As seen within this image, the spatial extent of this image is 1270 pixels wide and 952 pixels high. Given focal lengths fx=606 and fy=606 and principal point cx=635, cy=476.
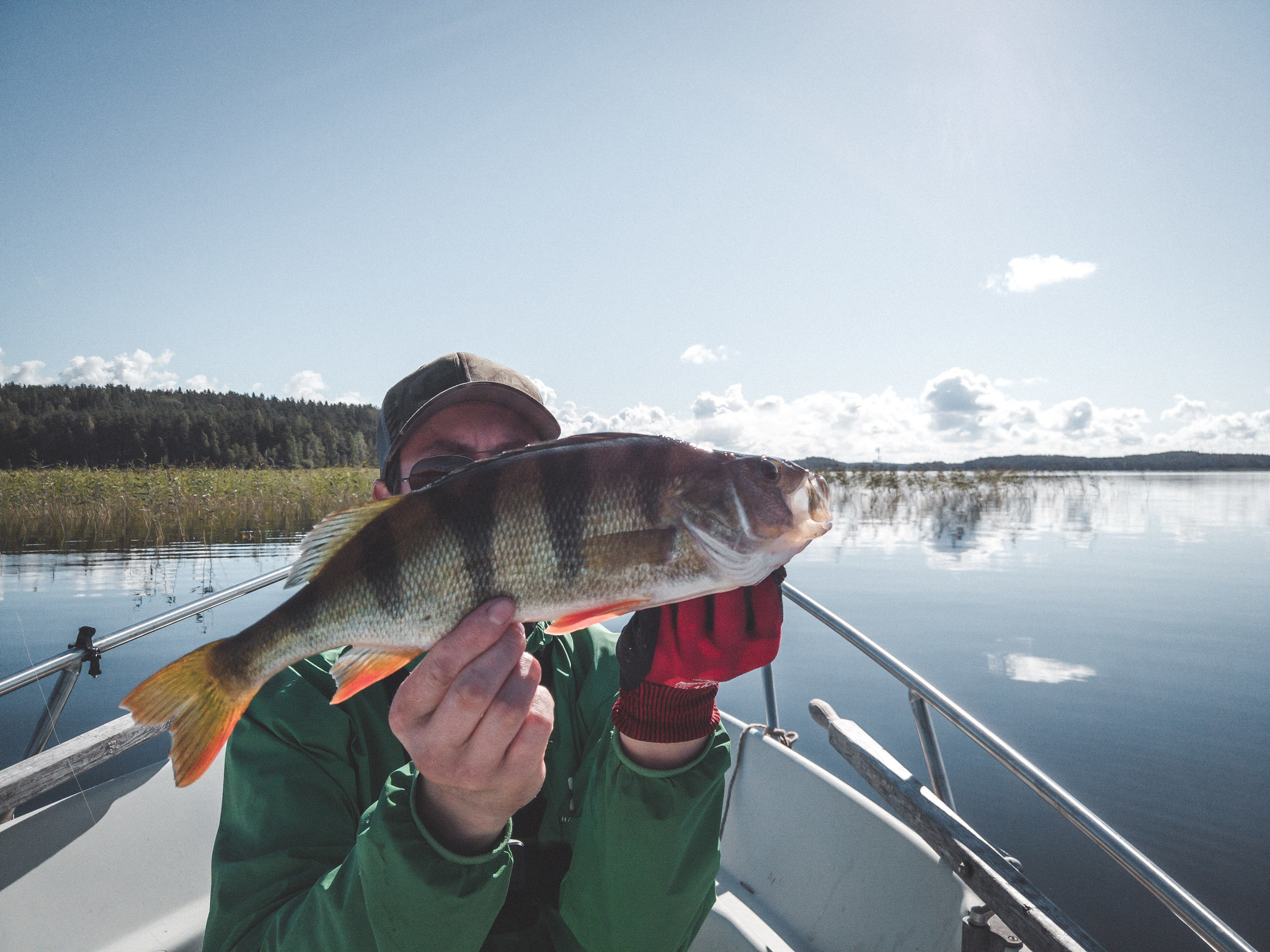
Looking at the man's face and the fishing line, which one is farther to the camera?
the fishing line

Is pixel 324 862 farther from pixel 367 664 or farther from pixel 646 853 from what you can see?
pixel 646 853

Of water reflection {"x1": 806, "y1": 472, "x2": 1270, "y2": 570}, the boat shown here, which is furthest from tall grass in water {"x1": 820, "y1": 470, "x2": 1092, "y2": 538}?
the boat

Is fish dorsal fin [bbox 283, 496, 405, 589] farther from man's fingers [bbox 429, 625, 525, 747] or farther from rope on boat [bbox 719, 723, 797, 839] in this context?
rope on boat [bbox 719, 723, 797, 839]

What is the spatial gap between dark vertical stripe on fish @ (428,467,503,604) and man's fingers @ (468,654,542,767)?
0.70 ft

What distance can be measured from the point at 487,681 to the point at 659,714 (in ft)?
1.78

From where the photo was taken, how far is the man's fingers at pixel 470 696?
1317 mm

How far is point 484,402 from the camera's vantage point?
2.41 metres

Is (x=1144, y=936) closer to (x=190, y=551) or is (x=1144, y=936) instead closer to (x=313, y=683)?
(x=313, y=683)

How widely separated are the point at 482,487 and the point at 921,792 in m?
2.17

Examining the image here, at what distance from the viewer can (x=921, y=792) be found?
2.41 m

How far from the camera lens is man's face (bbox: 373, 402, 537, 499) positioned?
234 centimetres

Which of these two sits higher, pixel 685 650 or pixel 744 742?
pixel 685 650

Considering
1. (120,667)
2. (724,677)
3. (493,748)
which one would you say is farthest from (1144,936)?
(120,667)

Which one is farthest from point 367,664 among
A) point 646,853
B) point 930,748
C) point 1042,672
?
point 1042,672
